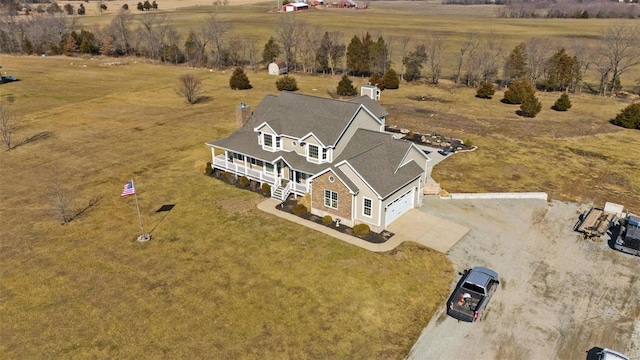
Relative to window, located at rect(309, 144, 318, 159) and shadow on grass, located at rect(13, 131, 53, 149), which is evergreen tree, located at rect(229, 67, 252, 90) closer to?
shadow on grass, located at rect(13, 131, 53, 149)

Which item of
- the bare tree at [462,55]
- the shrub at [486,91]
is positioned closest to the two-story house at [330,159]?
the shrub at [486,91]

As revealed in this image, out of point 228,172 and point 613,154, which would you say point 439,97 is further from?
point 228,172

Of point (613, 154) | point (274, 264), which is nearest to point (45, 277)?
point (274, 264)

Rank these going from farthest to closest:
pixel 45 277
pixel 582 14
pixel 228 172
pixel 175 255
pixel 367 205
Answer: pixel 582 14 < pixel 228 172 < pixel 367 205 < pixel 175 255 < pixel 45 277

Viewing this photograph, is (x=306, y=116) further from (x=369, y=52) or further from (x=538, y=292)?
(x=369, y=52)

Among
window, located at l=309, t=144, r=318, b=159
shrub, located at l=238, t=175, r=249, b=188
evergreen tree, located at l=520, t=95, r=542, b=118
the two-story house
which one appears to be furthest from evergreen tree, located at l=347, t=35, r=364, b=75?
window, located at l=309, t=144, r=318, b=159
